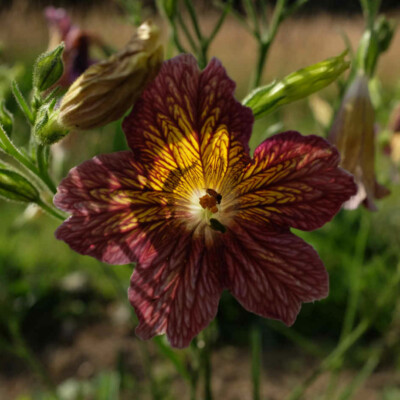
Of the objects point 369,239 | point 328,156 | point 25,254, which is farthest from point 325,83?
point 25,254

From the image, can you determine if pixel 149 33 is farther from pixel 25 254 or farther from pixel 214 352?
pixel 25 254

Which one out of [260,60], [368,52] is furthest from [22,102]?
[368,52]

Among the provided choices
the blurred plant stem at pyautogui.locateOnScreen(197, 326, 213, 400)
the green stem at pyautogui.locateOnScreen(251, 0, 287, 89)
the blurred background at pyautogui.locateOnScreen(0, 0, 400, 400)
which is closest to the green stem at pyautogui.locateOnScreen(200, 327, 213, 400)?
the blurred plant stem at pyautogui.locateOnScreen(197, 326, 213, 400)

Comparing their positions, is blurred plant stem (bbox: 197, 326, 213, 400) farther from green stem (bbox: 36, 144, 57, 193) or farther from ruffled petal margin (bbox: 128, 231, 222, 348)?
green stem (bbox: 36, 144, 57, 193)

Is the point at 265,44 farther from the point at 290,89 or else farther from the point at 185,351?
the point at 185,351

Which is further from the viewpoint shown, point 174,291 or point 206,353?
point 206,353

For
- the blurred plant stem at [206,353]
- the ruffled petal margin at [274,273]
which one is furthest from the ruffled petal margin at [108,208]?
the blurred plant stem at [206,353]
